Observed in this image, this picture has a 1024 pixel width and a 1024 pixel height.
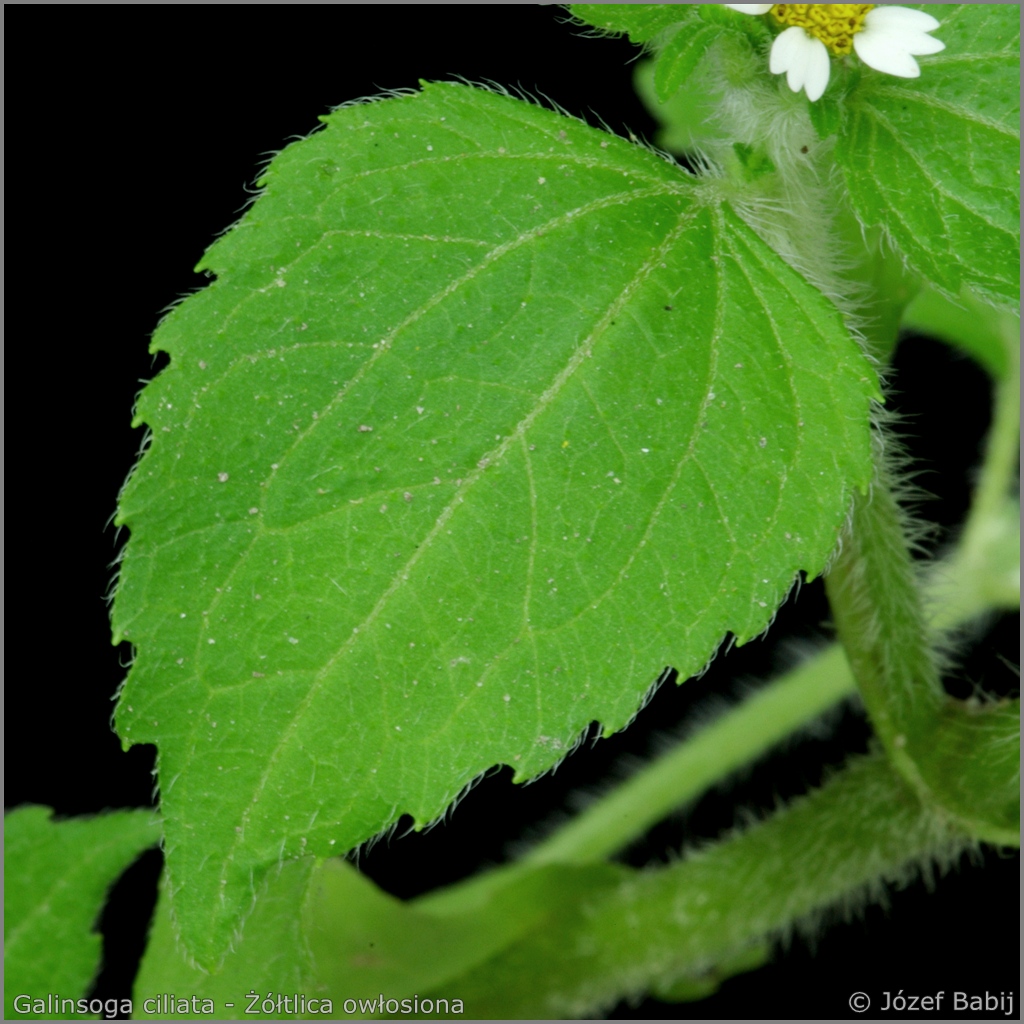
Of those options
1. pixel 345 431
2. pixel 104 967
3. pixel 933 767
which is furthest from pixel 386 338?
pixel 104 967

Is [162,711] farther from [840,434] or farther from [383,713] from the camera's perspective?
[840,434]

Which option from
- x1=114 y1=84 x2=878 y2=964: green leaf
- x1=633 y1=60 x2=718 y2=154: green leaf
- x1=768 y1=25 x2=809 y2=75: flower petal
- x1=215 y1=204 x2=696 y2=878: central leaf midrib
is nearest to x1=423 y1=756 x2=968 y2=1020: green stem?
x1=114 y1=84 x2=878 y2=964: green leaf

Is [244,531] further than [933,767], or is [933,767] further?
[933,767]

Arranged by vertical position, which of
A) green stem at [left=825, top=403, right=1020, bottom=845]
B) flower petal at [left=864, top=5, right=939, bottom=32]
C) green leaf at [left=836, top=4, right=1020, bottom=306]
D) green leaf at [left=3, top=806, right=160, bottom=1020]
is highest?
flower petal at [left=864, top=5, right=939, bottom=32]

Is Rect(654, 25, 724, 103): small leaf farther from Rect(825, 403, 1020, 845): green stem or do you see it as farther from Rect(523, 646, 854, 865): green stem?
Rect(523, 646, 854, 865): green stem

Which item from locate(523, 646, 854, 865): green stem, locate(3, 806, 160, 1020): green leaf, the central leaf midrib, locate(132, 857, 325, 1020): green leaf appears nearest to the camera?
the central leaf midrib

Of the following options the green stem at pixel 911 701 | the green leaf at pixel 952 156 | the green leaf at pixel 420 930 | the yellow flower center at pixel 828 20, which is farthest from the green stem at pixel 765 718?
the yellow flower center at pixel 828 20

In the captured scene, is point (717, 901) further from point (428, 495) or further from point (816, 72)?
point (816, 72)
